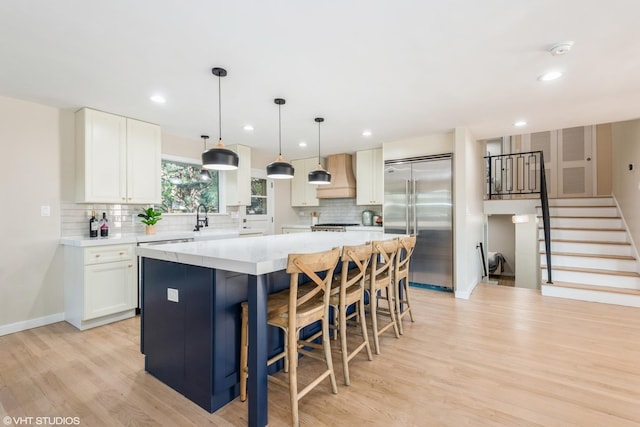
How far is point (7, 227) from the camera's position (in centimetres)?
310

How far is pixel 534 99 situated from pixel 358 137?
2.32 meters

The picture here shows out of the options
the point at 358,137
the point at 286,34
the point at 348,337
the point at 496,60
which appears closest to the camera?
the point at 286,34

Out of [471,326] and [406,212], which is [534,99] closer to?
[406,212]

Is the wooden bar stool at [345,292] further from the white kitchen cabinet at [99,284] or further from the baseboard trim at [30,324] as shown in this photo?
the baseboard trim at [30,324]

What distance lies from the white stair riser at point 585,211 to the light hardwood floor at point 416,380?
2616 mm

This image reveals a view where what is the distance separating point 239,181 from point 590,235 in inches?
234

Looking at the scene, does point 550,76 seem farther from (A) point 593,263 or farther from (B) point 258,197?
(B) point 258,197

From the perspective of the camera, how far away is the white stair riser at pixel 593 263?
426 cm

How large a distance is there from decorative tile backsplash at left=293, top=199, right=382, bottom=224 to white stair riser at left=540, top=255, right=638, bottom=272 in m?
2.94

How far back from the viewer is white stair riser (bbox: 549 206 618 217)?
5.21m

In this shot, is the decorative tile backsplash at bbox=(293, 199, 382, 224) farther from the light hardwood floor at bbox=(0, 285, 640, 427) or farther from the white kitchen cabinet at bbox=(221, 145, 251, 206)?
the light hardwood floor at bbox=(0, 285, 640, 427)

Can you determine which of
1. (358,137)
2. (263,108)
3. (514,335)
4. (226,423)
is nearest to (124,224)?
Answer: (263,108)

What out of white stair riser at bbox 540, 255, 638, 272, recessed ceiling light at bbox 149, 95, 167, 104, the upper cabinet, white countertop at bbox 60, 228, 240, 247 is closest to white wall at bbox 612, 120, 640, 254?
white stair riser at bbox 540, 255, 638, 272

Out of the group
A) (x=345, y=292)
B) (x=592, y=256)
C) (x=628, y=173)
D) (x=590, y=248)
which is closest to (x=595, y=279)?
(x=592, y=256)
